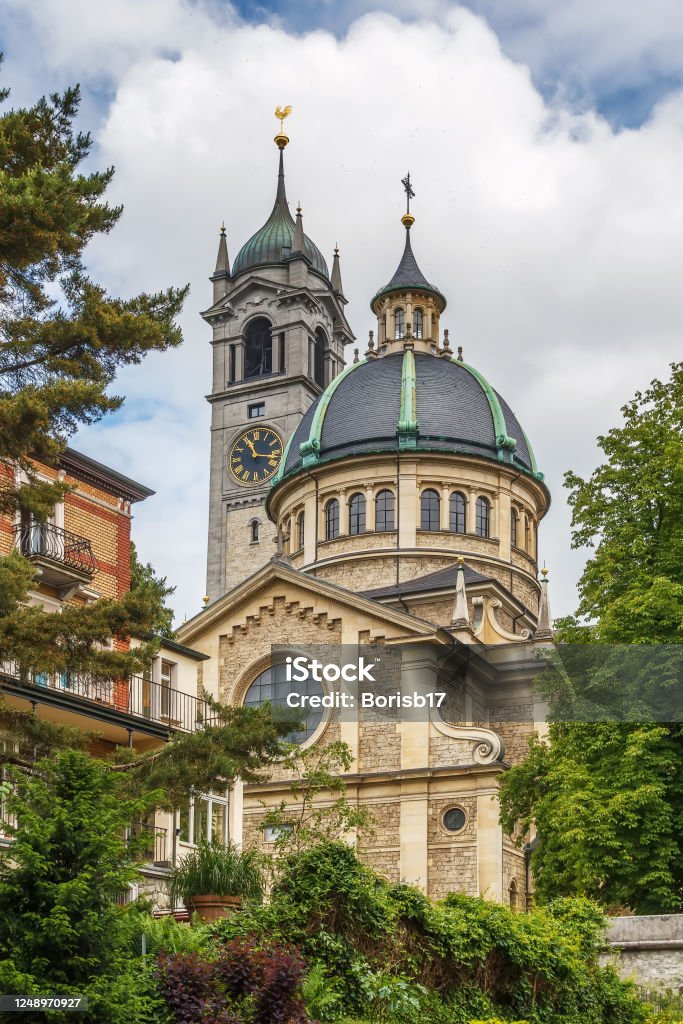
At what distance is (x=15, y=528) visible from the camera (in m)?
27.4

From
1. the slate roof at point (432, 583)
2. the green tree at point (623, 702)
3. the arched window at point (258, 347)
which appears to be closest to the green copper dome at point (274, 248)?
the arched window at point (258, 347)

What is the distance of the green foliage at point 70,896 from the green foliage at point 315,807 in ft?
39.4

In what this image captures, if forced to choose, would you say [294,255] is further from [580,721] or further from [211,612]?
[580,721]

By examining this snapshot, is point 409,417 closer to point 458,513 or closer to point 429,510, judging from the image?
point 429,510

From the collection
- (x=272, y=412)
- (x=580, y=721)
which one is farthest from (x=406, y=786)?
(x=272, y=412)

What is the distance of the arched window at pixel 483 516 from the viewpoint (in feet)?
160

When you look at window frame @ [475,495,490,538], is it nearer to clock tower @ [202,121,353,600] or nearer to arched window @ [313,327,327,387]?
clock tower @ [202,121,353,600]

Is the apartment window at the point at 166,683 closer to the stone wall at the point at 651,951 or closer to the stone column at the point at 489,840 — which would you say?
the stone column at the point at 489,840

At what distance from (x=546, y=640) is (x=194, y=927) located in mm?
27132

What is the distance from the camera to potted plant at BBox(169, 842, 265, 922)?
19.1 meters

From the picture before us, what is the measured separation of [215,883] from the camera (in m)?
19.5

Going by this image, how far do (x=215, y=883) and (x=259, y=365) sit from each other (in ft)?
197

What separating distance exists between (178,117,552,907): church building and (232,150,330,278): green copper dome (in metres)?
19.3

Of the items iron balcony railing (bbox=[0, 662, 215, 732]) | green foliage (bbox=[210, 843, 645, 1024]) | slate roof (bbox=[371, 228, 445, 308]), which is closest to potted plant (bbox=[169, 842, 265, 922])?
green foliage (bbox=[210, 843, 645, 1024])
